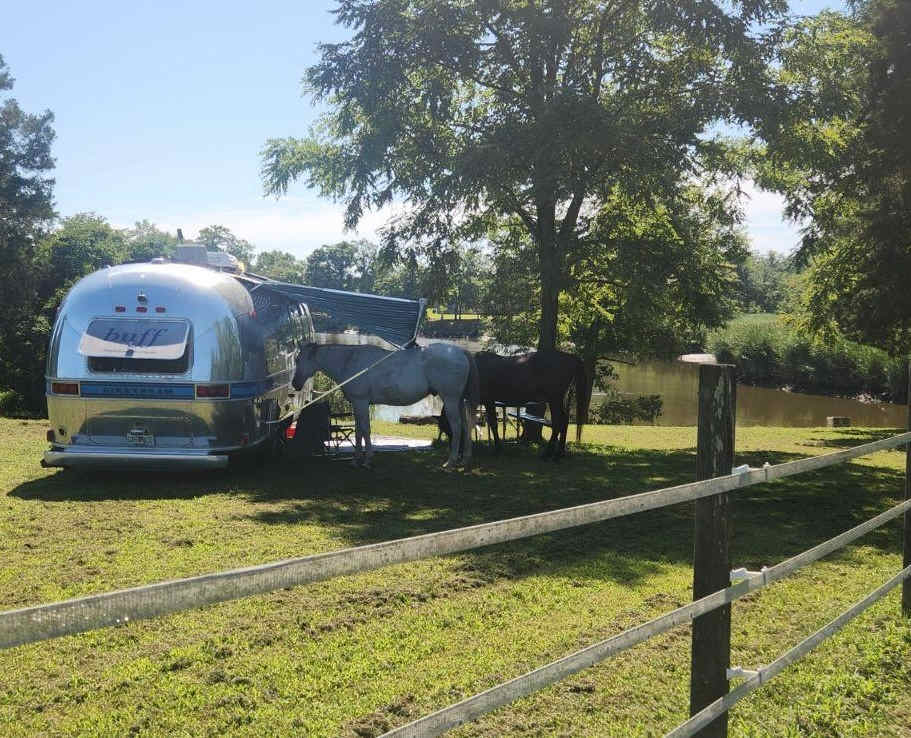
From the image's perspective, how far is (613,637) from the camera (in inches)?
105

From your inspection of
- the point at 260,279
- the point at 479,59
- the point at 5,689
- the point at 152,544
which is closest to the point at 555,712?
the point at 5,689

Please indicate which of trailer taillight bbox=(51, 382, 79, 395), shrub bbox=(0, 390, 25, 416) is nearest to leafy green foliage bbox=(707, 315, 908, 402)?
shrub bbox=(0, 390, 25, 416)

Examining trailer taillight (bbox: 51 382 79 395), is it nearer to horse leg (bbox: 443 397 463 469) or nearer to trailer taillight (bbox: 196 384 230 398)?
trailer taillight (bbox: 196 384 230 398)

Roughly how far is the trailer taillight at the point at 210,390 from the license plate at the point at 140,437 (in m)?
0.83

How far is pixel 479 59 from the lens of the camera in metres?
15.8

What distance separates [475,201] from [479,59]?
2.70m

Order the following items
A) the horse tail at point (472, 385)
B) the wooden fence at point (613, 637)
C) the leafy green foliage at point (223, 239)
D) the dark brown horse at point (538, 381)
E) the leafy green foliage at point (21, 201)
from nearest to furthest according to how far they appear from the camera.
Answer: the wooden fence at point (613, 637), the horse tail at point (472, 385), the dark brown horse at point (538, 381), the leafy green foliage at point (21, 201), the leafy green foliage at point (223, 239)

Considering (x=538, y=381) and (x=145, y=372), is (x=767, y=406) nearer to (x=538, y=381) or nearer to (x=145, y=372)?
(x=538, y=381)

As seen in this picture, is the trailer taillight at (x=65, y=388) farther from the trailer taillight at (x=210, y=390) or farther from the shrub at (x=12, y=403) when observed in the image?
the shrub at (x=12, y=403)

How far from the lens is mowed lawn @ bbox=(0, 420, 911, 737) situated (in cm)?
399

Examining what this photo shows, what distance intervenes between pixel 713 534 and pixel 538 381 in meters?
10.3

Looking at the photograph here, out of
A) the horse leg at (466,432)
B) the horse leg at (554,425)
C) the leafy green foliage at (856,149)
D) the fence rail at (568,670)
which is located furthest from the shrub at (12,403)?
the fence rail at (568,670)

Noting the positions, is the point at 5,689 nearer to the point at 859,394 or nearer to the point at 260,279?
the point at 260,279

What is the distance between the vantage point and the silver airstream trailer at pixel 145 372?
1012 cm
